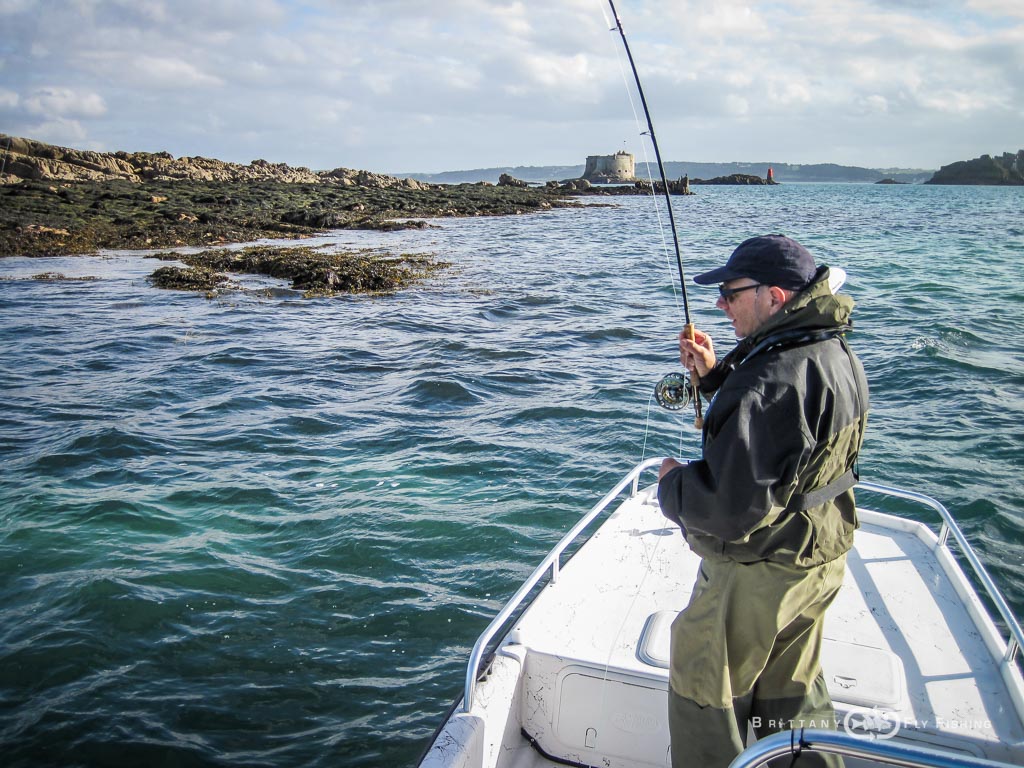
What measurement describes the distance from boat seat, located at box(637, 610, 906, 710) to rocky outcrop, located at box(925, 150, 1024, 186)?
545 feet

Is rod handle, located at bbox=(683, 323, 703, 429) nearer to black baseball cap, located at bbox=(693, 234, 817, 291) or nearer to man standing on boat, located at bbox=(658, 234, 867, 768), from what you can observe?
man standing on boat, located at bbox=(658, 234, 867, 768)

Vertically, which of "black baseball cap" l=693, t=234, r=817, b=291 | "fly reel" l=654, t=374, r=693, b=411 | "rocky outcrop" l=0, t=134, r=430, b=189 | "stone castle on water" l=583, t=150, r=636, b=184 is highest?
"stone castle on water" l=583, t=150, r=636, b=184

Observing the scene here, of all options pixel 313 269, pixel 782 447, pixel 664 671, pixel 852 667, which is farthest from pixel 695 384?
pixel 313 269

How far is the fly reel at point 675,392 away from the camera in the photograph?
11.5 ft

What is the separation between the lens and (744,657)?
8.25 feet

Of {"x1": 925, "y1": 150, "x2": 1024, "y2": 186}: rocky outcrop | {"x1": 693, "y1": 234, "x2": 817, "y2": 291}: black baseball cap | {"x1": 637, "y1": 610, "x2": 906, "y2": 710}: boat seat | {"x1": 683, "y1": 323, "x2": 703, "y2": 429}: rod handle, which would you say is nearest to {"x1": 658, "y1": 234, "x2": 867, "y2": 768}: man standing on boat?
{"x1": 693, "y1": 234, "x2": 817, "y2": 291}: black baseball cap

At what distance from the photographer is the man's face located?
8.45 ft

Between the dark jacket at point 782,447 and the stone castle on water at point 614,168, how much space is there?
124759mm

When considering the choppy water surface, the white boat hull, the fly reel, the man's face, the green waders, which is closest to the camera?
the green waders

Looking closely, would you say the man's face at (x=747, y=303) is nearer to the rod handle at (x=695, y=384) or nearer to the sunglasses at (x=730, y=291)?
the sunglasses at (x=730, y=291)

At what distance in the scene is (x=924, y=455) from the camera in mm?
8195

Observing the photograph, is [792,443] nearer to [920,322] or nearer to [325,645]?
[325,645]

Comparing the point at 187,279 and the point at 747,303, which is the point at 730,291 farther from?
the point at 187,279

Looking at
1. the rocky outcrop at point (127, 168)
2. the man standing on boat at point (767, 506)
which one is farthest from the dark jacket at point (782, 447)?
the rocky outcrop at point (127, 168)
